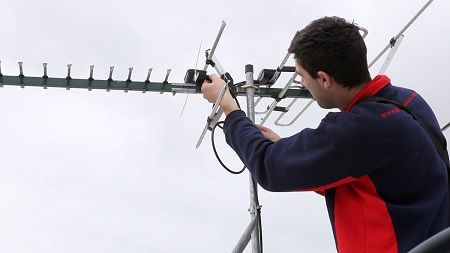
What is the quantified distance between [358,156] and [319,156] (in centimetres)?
13

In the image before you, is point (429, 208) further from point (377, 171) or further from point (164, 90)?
point (164, 90)

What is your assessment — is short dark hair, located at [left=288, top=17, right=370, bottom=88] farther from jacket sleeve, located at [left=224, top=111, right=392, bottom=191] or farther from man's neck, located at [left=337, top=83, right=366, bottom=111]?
jacket sleeve, located at [left=224, top=111, right=392, bottom=191]

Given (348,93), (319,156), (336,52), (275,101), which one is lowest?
(275,101)

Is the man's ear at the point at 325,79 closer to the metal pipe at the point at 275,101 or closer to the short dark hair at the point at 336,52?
the short dark hair at the point at 336,52

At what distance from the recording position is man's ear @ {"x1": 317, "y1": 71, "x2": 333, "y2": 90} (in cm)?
226

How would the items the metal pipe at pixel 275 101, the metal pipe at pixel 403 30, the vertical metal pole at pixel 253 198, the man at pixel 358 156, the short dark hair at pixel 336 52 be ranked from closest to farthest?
the man at pixel 358 156 < the short dark hair at pixel 336 52 < the vertical metal pole at pixel 253 198 < the metal pipe at pixel 403 30 < the metal pipe at pixel 275 101

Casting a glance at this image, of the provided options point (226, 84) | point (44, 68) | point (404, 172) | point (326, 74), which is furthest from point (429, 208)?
point (44, 68)

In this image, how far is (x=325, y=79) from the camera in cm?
228

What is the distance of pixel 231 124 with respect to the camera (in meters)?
2.55

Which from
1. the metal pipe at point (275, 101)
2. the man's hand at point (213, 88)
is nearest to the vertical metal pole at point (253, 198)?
the metal pipe at point (275, 101)

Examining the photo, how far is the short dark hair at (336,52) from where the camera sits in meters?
2.24

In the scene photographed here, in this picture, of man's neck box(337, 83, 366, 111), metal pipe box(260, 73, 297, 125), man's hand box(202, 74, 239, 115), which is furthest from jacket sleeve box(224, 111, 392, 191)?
metal pipe box(260, 73, 297, 125)

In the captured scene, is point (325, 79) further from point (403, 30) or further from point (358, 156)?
point (403, 30)

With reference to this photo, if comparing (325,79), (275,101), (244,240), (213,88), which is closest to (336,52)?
(325,79)
